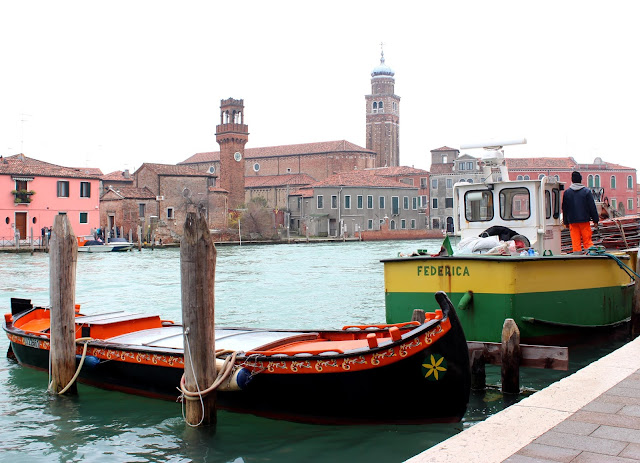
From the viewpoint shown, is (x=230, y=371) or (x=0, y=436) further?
(x=0, y=436)

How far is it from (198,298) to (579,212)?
19.2ft

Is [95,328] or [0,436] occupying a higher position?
[95,328]

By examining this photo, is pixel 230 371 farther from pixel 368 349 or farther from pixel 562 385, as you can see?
pixel 562 385

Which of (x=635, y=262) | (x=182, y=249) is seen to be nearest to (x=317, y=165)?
(x=635, y=262)

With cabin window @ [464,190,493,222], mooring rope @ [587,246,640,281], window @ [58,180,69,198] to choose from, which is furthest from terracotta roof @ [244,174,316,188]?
mooring rope @ [587,246,640,281]

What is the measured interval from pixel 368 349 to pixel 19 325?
18.4 feet

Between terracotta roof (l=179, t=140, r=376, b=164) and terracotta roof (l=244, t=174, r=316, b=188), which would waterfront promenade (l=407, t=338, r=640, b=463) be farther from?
terracotta roof (l=179, t=140, r=376, b=164)

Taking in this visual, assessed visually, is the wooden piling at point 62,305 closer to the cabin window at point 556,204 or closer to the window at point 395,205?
the cabin window at point 556,204

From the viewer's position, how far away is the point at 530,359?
Result: 21.5 ft

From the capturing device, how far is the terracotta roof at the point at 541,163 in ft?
196

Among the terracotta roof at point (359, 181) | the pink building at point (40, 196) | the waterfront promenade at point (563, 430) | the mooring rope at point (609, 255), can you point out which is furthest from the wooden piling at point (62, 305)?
the terracotta roof at point (359, 181)

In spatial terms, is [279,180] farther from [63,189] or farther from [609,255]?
[609,255]

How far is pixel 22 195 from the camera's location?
40.4 meters

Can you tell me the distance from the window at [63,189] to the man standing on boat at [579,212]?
38104 mm
